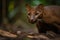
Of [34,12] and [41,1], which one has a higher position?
[41,1]

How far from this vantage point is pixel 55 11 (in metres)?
1.99

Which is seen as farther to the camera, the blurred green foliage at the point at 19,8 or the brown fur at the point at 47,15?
the blurred green foliage at the point at 19,8

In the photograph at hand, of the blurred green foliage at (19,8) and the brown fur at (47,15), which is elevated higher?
the blurred green foliage at (19,8)

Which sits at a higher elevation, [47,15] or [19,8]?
[19,8]

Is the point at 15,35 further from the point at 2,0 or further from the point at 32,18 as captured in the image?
the point at 2,0

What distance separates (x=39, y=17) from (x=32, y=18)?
102 mm

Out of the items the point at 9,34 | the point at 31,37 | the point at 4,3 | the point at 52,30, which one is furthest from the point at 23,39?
the point at 4,3

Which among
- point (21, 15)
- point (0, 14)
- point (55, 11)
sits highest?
point (0, 14)

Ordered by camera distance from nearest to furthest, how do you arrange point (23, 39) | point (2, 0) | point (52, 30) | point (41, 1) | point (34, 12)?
point (23, 39) < point (34, 12) < point (52, 30) < point (41, 1) < point (2, 0)

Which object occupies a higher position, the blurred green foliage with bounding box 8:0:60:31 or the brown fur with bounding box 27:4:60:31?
the blurred green foliage with bounding box 8:0:60:31

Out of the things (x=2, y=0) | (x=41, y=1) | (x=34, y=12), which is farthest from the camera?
(x=2, y=0)

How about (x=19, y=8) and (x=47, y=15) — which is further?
(x=19, y=8)

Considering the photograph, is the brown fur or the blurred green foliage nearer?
the brown fur

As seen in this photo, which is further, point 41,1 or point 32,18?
point 41,1
